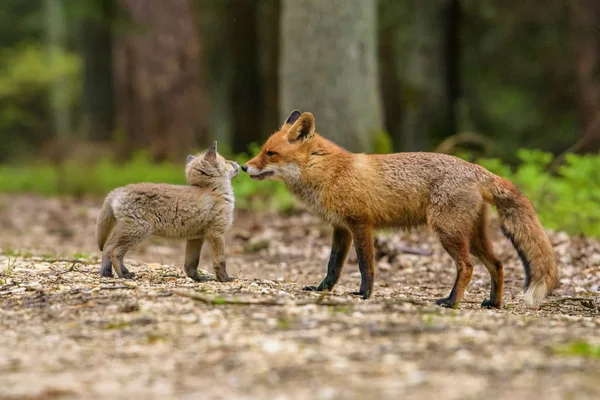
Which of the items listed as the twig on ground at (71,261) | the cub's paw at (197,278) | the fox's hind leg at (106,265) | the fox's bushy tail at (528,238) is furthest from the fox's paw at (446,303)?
the twig on ground at (71,261)

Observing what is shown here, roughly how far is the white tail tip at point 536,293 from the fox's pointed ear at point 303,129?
90.2 inches

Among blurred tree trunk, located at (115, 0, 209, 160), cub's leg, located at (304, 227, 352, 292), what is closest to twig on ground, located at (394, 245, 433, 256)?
cub's leg, located at (304, 227, 352, 292)

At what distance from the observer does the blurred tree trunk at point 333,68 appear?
45.0 ft

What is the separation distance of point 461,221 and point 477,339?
2210 mm

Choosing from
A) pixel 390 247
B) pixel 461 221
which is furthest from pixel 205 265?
pixel 461 221

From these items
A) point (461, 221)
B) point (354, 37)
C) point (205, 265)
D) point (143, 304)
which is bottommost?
point (205, 265)

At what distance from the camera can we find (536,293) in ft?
22.5

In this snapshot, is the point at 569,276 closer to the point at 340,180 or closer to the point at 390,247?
the point at 390,247

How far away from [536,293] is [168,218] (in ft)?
10.4

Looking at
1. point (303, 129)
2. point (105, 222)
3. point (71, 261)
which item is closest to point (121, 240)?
point (105, 222)

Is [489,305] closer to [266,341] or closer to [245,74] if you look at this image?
[266,341]

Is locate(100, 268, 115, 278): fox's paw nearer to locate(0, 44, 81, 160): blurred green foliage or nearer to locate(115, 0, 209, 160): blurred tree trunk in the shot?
locate(115, 0, 209, 160): blurred tree trunk

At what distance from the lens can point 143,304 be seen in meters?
5.85

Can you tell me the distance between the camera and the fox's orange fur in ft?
23.0
